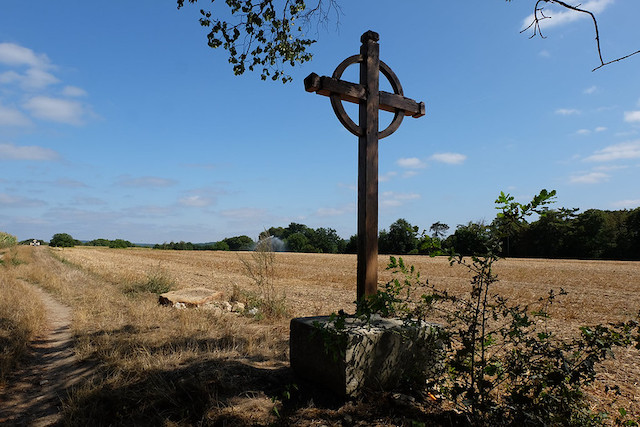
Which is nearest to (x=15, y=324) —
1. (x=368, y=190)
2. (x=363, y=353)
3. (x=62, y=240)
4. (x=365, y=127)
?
(x=363, y=353)

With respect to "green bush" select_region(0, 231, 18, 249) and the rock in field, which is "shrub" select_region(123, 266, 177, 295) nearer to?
the rock in field

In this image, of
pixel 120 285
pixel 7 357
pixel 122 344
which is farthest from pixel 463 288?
pixel 7 357

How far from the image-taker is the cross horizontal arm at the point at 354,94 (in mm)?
4248

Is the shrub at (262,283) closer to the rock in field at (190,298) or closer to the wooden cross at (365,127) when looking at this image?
the rock in field at (190,298)

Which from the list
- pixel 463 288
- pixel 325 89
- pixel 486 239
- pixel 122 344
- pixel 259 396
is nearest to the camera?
pixel 486 239

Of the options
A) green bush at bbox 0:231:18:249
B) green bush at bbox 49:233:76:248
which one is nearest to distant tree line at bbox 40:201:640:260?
green bush at bbox 49:233:76:248

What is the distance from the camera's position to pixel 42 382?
4.75m

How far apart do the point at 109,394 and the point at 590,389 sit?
18.6ft

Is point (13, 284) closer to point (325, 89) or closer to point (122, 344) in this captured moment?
point (122, 344)

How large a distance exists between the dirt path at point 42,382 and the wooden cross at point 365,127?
3.47 meters

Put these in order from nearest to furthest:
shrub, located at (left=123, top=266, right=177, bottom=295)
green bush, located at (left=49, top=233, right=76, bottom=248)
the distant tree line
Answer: the distant tree line < shrub, located at (left=123, top=266, right=177, bottom=295) < green bush, located at (left=49, top=233, right=76, bottom=248)

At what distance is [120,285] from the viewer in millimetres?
11734

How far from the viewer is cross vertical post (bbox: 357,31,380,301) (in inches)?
174

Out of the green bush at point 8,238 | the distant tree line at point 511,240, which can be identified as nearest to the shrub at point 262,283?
the distant tree line at point 511,240
